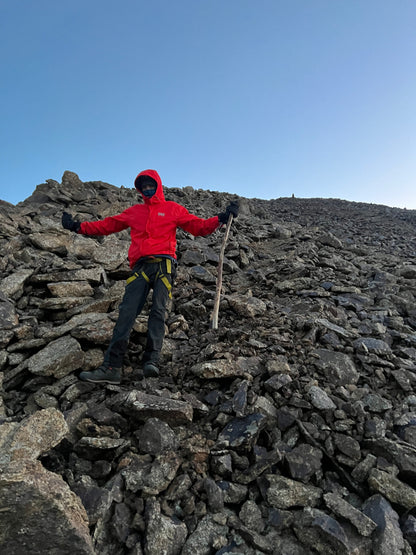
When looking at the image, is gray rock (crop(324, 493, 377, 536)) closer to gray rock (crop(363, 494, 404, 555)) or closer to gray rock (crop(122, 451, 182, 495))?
gray rock (crop(363, 494, 404, 555))

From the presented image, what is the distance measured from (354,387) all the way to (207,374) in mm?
2340

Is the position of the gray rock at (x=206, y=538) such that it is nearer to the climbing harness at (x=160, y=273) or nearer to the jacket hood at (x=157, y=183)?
the climbing harness at (x=160, y=273)

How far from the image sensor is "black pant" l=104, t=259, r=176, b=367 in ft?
16.5

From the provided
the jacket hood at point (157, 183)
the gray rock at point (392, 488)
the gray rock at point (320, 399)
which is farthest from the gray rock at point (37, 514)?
the jacket hood at point (157, 183)

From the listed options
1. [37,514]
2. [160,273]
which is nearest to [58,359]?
[160,273]

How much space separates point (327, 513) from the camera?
3143 millimetres

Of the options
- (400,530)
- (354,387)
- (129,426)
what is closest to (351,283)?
(354,387)

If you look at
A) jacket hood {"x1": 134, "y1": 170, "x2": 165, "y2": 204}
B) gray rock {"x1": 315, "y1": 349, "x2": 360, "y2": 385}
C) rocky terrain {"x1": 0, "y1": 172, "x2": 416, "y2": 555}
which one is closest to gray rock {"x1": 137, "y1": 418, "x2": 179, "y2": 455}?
rocky terrain {"x1": 0, "y1": 172, "x2": 416, "y2": 555}

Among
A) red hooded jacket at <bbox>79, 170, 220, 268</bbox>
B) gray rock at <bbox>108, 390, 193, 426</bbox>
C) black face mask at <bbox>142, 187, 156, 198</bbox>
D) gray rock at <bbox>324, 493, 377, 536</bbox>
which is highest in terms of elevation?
black face mask at <bbox>142, 187, 156, 198</bbox>

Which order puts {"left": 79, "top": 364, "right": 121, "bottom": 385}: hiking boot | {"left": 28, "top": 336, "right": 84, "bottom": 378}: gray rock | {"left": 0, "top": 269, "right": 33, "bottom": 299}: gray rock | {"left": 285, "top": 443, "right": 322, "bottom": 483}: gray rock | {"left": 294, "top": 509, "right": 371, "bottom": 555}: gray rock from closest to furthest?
{"left": 294, "top": 509, "right": 371, "bottom": 555}: gray rock → {"left": 285, "top": 443, "right": 322, "bottom": 483}: gray rock → {"left": 79, "top": 364, "right": 121, "bottom": 385}: hiking boot → {"left": 28, "top": 336, "right": 84, "bottom": 378}: gray rock → {"left": 0, "top": 269, "right": 33, "bottom": 299}: gray rock

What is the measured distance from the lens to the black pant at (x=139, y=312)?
502 cm

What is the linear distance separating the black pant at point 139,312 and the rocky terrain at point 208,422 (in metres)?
0.46

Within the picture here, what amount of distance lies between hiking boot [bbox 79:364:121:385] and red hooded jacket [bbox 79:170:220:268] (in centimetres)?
205

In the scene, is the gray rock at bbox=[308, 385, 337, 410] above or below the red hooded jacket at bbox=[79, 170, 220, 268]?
below
